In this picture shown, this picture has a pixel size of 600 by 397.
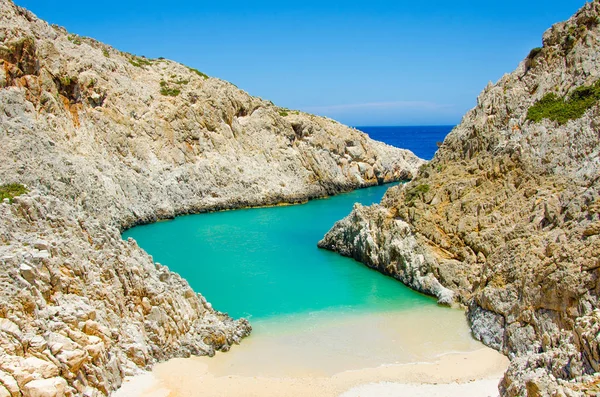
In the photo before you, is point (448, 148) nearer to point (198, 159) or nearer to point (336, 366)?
point (336, 366)

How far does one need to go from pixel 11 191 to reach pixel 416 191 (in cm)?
1846

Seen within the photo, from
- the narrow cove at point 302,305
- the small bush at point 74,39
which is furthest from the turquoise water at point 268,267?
the small bush at point 74,39

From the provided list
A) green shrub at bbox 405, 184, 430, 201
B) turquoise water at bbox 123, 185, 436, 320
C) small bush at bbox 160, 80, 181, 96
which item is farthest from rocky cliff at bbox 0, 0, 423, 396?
green shrub at bbox 405, 184, 430, 201

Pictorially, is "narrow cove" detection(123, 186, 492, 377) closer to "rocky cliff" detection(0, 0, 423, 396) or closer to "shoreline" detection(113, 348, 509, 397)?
"shoreline" detection(113, 348, 509, 397)

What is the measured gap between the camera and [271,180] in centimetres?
5809

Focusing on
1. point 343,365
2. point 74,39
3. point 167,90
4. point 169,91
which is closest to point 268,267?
point 343,365

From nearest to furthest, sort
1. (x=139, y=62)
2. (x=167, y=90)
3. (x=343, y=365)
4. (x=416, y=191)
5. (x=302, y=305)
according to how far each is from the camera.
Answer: (x=343, y=365), (x=302, y=305), (x=416, y=191), (x=167, y=90), (x=139, y=62)

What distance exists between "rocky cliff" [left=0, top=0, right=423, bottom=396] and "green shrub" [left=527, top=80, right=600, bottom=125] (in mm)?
17482

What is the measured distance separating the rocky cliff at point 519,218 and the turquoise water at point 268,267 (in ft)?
5.49

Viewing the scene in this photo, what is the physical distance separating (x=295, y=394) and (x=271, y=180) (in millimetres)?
43516

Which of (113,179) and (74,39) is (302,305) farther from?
(74,39)

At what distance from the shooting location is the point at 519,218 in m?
23.2

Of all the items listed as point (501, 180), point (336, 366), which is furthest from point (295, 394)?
point (501, 180)

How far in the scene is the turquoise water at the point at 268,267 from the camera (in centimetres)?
2359
